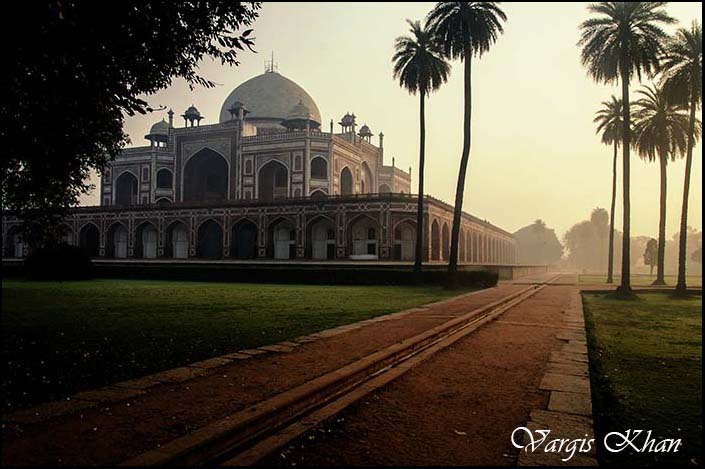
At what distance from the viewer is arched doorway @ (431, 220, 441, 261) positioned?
5116 centimetres

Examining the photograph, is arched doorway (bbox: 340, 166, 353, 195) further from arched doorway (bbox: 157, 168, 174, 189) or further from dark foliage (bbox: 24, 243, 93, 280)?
dark foliage (bbox: 24, 243, 93, 280)

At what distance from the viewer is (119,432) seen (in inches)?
157

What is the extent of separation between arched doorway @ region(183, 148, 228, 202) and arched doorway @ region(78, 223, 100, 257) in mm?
11038

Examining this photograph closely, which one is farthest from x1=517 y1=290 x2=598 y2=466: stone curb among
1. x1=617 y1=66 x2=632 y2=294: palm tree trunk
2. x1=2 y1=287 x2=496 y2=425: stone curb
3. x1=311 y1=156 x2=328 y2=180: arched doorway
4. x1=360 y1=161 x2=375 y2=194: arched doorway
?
x1=360 y1=161 x2=375 y2=194: arched doorway

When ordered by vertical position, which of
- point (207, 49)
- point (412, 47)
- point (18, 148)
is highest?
point (412, 47)

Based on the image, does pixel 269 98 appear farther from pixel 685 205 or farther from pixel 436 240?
pixel 685 205

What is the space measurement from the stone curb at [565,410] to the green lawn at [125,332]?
14.1ft

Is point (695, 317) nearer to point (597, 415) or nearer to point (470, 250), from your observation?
point (597, 415)

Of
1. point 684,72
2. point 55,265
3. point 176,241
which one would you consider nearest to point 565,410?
point 684,72

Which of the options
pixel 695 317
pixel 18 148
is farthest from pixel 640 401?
pixel 695 317

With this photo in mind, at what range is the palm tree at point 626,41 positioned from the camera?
74.2 feet

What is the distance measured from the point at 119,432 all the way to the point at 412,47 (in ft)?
98.7

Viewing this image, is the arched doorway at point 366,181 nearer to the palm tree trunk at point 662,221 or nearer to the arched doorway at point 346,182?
the arched doorway at point 346,182

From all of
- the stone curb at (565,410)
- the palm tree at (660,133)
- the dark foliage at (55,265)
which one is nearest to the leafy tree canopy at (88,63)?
the stone curb at (565,410)
